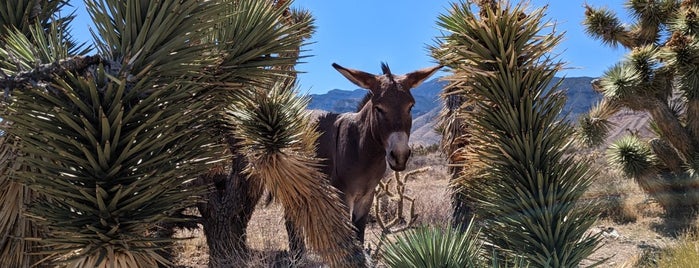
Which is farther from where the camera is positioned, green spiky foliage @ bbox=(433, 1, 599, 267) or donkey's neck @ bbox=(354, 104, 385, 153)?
donkey's neck @ bbox=(354, 104, 385, 153)

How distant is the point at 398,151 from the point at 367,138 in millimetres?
1392

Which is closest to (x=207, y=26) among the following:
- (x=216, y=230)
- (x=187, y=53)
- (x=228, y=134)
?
(x=187, y=53)

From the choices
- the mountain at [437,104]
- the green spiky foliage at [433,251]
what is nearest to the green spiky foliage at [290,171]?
the mountain at [437,104]

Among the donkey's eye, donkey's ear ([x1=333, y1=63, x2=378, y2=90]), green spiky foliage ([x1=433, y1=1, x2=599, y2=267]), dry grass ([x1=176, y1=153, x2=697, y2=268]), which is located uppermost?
donkey's ear ([x1=333, y1=63, x2=378, y2=90])

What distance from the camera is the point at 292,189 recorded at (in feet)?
10.6

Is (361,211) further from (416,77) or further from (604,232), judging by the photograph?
(604,232)

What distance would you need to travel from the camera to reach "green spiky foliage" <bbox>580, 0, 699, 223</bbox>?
9.22m

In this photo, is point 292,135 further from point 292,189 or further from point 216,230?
point 216,230

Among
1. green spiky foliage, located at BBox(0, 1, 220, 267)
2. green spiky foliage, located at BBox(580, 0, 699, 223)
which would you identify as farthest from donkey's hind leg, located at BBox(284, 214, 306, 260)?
green spiky foliage, located at BBox(580, 0, 699, 223)

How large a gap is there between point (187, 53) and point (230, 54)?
0.59 meters

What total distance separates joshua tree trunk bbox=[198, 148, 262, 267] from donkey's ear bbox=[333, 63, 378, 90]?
4.08 ft

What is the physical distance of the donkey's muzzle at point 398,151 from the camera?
3412mm

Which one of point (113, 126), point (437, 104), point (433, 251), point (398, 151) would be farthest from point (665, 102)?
point (113, 126)

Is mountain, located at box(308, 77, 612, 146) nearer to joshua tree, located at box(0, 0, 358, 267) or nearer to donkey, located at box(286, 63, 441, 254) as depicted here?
donkey, located at box(286, 63, 441, 254)
